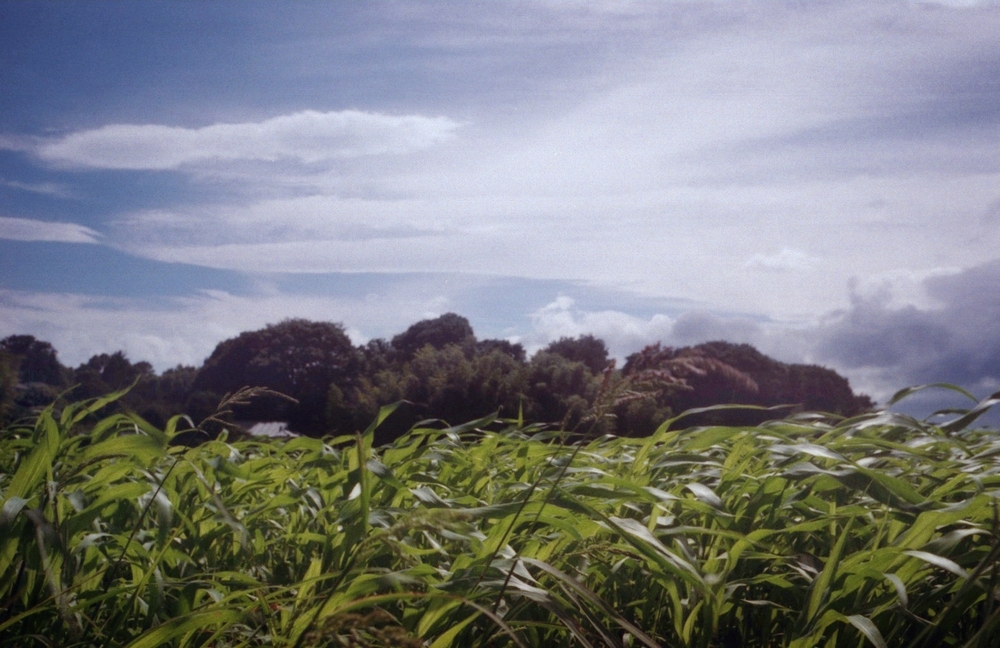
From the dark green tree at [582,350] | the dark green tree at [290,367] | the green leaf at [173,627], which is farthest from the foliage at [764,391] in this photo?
the green leaf at [173,627]

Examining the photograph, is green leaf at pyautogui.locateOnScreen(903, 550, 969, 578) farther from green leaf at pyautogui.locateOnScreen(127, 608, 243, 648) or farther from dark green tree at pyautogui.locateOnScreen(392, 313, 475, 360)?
dark green tree at pyautogui.locateOnScreen(392, 313, 475, 360)

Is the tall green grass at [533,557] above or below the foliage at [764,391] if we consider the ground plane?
above

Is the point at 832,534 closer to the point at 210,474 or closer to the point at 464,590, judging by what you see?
the point at 464,590

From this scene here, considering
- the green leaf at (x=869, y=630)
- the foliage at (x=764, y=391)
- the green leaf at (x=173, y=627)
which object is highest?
the green leaf at (x=173, y=627)

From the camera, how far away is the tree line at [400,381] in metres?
9.34

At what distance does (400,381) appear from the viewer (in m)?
10.6

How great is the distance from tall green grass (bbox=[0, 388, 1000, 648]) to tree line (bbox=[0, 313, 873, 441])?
4.93 m

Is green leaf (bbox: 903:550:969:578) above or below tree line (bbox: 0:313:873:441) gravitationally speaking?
above

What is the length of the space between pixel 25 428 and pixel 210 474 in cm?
194

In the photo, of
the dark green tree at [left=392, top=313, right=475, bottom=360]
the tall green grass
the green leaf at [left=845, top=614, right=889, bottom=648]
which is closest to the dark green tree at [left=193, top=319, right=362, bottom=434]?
the dark green tree at [left=392, top=313, right=475, bottom=360]

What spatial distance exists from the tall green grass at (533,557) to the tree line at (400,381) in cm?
493

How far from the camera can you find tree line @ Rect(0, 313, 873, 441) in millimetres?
9336

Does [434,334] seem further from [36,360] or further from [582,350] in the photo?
[36,360]

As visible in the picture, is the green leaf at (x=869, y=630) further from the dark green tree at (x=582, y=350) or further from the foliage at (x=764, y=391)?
the dark green tree at (x=582, y=350)
